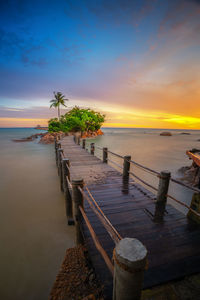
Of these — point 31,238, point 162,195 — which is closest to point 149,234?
point 162,195

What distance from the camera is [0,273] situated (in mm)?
3740

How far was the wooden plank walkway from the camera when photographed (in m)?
2.28

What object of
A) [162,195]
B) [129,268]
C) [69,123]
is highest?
[69,123]

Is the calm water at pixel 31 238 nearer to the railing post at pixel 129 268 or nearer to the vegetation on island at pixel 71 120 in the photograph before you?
the railing post at pixel 129 268

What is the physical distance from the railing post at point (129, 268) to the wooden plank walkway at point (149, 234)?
1209 mm

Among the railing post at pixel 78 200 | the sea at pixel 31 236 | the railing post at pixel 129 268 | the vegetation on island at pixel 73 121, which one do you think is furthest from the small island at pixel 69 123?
the railing post at pixel 129 268

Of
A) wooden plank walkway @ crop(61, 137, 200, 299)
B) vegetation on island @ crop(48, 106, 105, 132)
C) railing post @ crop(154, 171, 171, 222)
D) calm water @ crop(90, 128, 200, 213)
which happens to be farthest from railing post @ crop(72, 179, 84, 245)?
vegetation on island @ crop(48, 106, 105, 132)

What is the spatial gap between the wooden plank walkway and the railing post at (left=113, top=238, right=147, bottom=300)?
3.97ft

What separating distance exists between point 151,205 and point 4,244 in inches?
215

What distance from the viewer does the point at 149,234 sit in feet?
10.1

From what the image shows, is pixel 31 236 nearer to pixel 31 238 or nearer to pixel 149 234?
pixel 31 238

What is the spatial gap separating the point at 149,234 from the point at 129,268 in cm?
246

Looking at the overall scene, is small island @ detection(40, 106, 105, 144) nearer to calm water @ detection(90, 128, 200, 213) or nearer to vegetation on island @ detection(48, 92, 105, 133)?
vegetation on island @ detection(48, 92, 105, 133)

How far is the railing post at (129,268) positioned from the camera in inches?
40.9
